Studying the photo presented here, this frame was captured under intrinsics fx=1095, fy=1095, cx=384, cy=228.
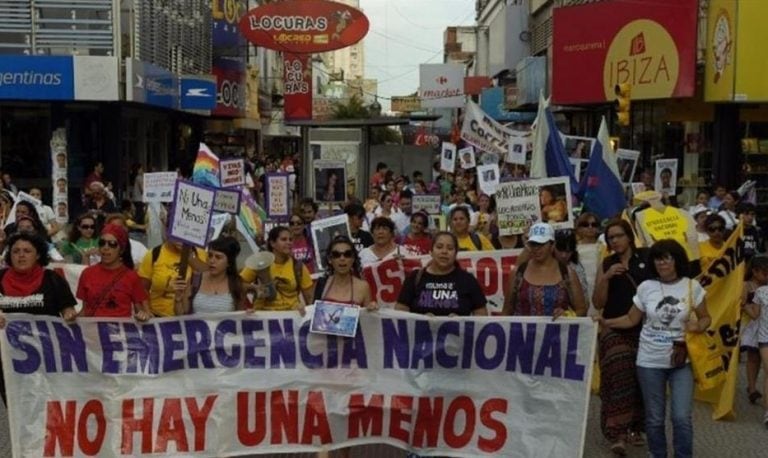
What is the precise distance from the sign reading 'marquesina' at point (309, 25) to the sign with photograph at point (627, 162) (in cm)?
995

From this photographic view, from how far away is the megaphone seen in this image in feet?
24.1

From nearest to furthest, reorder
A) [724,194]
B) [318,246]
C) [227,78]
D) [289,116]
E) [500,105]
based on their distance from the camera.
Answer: [318,246] < [724,194] < [289,116] < [227,78] < [500,105]

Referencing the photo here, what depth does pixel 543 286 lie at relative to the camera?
6.89m

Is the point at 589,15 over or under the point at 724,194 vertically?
over

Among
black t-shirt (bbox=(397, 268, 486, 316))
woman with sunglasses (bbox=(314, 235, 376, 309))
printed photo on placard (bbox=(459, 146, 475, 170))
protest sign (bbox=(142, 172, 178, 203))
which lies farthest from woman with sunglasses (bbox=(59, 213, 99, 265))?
printed photo on placard (bbox=(459, 146, 475, 170))

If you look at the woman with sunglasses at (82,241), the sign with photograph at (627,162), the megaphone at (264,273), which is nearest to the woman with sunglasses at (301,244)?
the woman with sunglasses at (82,241)

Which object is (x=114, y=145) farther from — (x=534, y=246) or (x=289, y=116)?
(x=534, y=246)

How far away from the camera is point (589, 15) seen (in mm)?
26984

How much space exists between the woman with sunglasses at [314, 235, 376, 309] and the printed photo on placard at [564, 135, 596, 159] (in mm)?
6728

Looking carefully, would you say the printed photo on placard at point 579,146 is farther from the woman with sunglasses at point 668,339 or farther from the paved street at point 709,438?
the woman with sunglasses at point 668,339

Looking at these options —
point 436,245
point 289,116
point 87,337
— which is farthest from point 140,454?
point 289,116

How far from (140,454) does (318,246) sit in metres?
3.52

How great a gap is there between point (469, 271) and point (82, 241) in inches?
135

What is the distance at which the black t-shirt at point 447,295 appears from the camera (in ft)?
21.9
